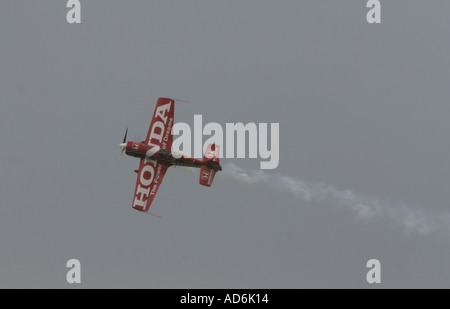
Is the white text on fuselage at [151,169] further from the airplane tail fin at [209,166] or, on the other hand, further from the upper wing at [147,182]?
the airplane tail fin at [209,166]

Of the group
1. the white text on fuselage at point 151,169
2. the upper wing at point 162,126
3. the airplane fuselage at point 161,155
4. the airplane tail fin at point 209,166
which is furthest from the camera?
the upper wing at point 162,126

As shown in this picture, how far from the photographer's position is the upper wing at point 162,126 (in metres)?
42.6

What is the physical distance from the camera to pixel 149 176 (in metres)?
42.4

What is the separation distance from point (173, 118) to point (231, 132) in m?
3.10

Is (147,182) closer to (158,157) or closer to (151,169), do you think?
(151,169)

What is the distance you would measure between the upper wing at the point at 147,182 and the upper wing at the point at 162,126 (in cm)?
102

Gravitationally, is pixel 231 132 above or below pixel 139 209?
above

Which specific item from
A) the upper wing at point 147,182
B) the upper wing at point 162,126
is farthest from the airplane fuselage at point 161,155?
the upper wing at point 162,126

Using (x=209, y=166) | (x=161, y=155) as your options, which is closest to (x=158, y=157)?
(x=161, y=155)

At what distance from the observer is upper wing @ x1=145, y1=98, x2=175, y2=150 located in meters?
42.6

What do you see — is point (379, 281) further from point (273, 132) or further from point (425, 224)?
point (273, 132)

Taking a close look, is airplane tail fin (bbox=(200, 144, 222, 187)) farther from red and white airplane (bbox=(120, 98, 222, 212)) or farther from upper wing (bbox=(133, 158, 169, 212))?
upper wing (bbox=(133, 158, 169, 212))
